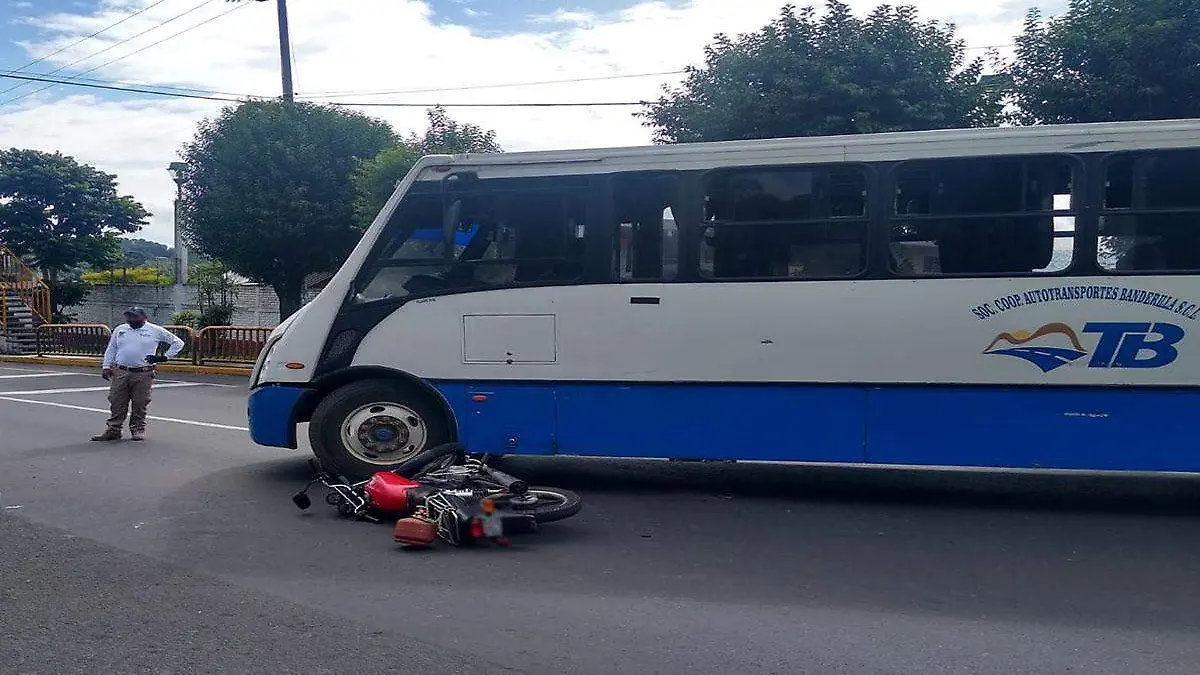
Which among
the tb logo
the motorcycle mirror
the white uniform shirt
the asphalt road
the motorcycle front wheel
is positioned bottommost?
the asphalt road

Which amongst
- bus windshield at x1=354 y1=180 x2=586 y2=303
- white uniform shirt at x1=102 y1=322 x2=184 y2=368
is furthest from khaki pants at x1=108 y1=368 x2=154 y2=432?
bus windshield at x1=354 y1=180 x2=586 y2=303

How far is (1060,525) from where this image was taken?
7008mm

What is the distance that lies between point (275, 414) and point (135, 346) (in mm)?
4092

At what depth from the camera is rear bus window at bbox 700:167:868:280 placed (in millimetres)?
7363

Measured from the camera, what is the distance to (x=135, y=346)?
1133 centimetres

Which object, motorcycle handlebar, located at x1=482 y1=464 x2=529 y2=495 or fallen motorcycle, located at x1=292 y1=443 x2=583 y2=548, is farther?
motorcycle handlebar, located at x1=482 y1=464 x2=529 y2=495

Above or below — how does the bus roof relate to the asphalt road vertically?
above

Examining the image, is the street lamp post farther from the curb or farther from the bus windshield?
the bus windshield

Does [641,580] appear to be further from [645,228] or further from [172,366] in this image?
[172,366]

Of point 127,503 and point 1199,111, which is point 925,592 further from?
point 1199,111

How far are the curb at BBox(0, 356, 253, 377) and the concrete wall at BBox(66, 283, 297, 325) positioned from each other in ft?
15.1

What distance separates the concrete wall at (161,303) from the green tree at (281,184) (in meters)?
5.75

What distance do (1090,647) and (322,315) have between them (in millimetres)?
5819

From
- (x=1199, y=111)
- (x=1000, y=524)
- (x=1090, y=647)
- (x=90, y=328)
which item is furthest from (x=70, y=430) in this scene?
(x=90, y=328)
